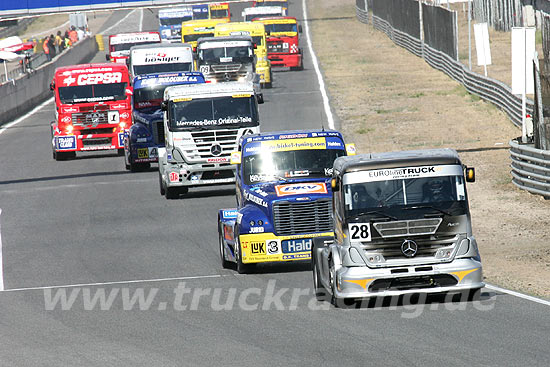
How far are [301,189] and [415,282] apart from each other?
12.3 ft

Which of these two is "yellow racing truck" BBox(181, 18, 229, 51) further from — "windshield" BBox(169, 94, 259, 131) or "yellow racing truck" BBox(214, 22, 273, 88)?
"windshield" BBox(169, 94, 259, 131)

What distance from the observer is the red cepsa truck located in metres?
33.4

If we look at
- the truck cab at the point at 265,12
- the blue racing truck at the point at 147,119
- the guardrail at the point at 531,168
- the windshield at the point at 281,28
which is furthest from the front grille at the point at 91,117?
the truck cab at the point at 265,12

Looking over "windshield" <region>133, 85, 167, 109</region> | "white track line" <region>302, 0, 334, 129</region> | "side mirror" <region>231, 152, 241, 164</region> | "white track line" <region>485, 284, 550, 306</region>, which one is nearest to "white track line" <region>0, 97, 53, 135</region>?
"white track line" <region>302, 0, 334, 129</region>

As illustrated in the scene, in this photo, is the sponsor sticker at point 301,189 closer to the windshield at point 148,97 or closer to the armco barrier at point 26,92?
the windshield at point 148,97

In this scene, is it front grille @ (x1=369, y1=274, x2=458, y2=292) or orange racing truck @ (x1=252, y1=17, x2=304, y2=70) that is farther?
orange racing truck @ (x1=252, y1=17, x2=304, y2=70)

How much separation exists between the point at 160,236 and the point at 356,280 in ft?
26.3

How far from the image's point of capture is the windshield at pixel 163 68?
3931 centimetres

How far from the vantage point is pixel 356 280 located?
13367mm

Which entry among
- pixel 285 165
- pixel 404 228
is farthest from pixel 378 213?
pixel 285 165

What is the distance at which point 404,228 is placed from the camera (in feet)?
43.7

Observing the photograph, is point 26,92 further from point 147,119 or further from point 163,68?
point 147,119

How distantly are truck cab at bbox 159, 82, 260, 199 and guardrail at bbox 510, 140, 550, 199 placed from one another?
223 inches

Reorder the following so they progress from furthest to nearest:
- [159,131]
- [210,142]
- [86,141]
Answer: [86,141] < [159,131] < [210,142]
